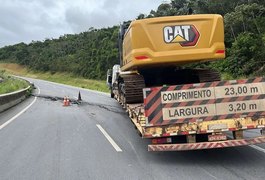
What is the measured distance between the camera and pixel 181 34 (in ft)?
32.8

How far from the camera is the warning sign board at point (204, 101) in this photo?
7.98 metres

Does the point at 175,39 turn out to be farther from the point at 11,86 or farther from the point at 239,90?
the point at 11,86

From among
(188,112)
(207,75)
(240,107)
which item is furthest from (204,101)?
(207,75)

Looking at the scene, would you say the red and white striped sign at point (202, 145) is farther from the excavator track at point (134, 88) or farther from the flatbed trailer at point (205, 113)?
the excavator track at point (134, 88)

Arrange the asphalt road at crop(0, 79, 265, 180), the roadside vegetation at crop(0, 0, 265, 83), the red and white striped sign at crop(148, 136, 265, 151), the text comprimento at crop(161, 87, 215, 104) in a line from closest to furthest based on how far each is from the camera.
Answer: the asphalt road at crop(0, 79, 265, 180) → the red and white striped sign at crop(148, 136, 265, 151) → the text comprimento at crop(161, 87, 215, 104) → the roadside vegetation at crop(0, 0, 265, 83)

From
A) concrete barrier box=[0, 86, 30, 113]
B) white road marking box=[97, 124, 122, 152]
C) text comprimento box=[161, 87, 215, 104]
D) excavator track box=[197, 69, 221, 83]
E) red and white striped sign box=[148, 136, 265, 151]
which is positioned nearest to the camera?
red and white striped sign box=[148, 136, 265, 151]

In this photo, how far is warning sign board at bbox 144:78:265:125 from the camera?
26.2 ft

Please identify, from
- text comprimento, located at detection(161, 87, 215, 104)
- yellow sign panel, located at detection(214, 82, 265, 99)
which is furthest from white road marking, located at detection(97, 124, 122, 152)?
yellow sign panel, located at detection(214, 82, 265, 99)

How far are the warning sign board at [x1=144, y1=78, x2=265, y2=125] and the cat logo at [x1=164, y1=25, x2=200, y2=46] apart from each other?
7.31 feet

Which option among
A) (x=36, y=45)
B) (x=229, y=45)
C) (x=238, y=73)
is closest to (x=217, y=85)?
(x=238, y=73)

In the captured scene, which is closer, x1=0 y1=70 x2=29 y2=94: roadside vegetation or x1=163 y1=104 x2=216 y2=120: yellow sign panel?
x1=163 y1=104 x2=216 y2=120: yellow sign panel

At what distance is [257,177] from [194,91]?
212 centimetres

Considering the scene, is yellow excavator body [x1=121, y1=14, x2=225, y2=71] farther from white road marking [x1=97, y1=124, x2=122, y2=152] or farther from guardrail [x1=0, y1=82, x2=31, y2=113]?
guardrail [x1=0, y1=82, x2=31, y2=113]

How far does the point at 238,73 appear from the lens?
102 feet
